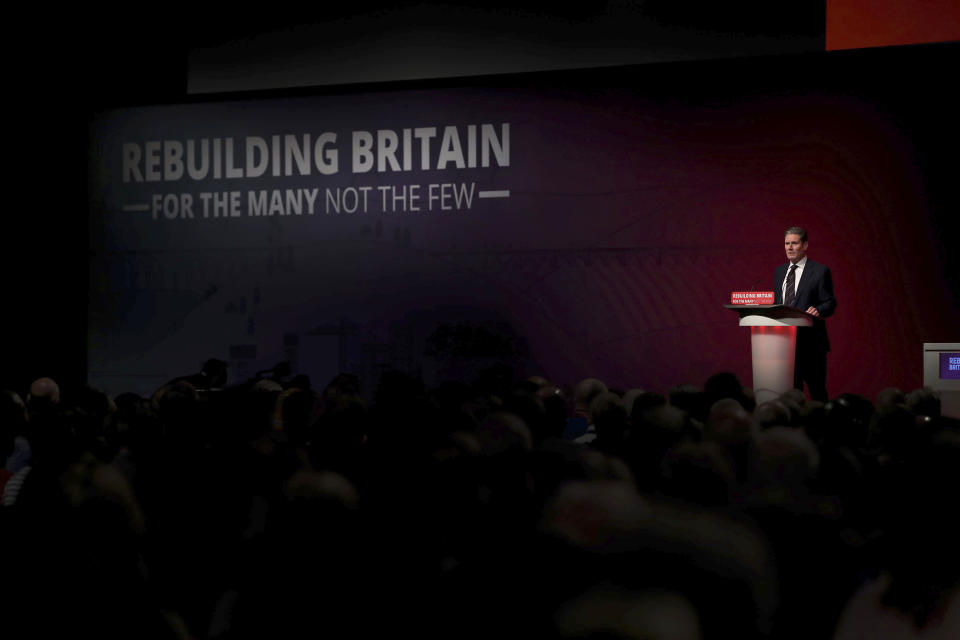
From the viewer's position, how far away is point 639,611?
79cm

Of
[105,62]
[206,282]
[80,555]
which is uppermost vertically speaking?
[105,62]

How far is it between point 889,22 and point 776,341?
3027mm

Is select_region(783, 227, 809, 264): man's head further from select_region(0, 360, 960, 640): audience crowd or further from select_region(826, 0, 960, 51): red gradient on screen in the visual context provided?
select_region(0, 360, 960, 640): audience crowd

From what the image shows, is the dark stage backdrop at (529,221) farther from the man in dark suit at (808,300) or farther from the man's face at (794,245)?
the man's face at (794,245)

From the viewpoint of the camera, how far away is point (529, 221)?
7.53m

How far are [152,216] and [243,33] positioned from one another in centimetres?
182

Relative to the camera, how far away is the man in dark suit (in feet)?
18.4

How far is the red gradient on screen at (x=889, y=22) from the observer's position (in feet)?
22.0

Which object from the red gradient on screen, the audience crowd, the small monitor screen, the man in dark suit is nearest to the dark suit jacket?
the man in dark suit

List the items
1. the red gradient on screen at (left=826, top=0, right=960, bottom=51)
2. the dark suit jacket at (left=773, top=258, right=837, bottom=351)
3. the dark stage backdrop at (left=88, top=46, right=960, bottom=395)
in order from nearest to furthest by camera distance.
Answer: the dark suit jacket at (left=773, top=258, right=837, bottom=351) < the red gradient on screen at (left=826, top=0, right=960, bottom=51) < the dark stage backdrop at (left=88, top=46, right=960, bottom=395)

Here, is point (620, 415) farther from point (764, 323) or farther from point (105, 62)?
point (105, 62)

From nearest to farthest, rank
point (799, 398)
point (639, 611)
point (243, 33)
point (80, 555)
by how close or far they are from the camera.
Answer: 1. point (639, 611)
2. point (80, 555)
3. point (799, 398)
4. point (243, 33)

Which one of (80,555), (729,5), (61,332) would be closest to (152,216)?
(61,332)

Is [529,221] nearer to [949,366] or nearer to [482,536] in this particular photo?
[949,366]
